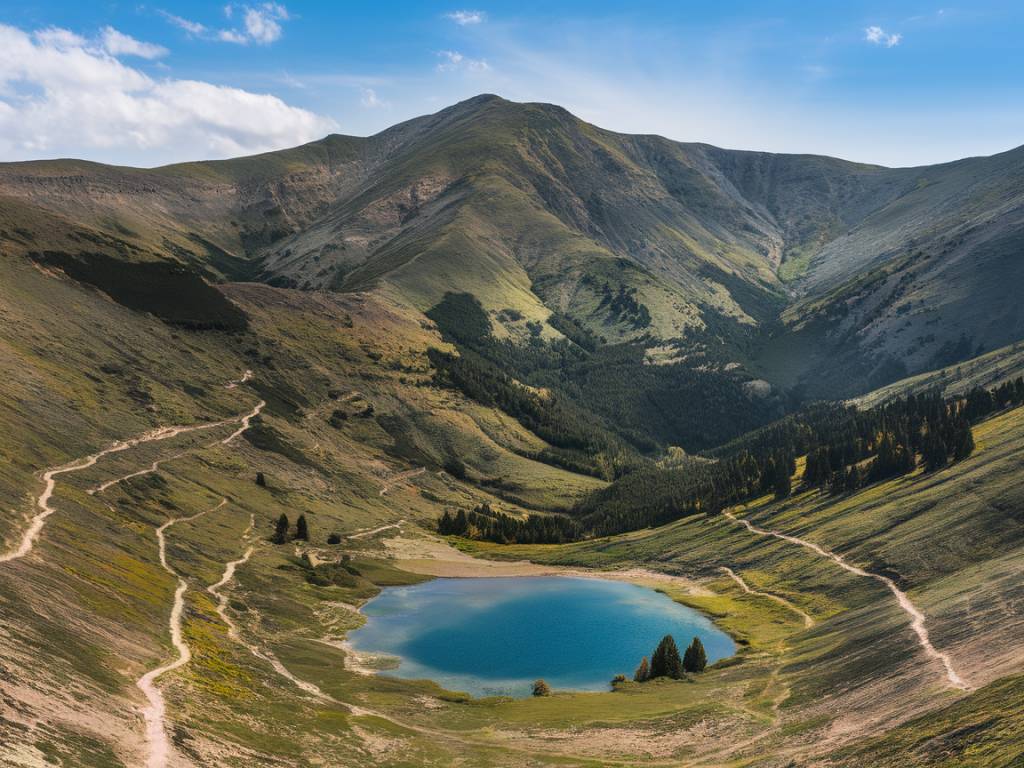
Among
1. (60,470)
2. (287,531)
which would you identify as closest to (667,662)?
(287,531)

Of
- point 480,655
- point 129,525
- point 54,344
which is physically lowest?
point 480,655

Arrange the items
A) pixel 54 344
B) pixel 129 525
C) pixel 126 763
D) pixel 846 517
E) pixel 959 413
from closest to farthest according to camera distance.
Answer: pixel 126 763 < pixel 129 525 < pixel 846 517 < pixel 959 413 < pixel 54 344

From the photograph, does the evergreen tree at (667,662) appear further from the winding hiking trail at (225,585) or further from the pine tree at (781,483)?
the pine tree at (781,483)

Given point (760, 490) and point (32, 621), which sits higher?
point (32, 621)

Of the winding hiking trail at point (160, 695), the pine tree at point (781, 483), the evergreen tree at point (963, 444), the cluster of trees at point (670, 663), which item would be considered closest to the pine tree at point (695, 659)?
the cluster of trees at point (670, 663)

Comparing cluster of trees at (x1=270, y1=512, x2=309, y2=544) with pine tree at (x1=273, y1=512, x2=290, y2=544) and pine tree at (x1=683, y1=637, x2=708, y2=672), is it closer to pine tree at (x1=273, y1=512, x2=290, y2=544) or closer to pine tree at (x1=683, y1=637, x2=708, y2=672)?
pine tree at (x1=273, y1=512, x2=290, y2=544)

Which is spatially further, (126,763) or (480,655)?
(480,655)

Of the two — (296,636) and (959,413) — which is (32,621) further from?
(959,413)

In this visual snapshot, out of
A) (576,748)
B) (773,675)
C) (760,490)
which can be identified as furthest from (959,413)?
(576,748)
